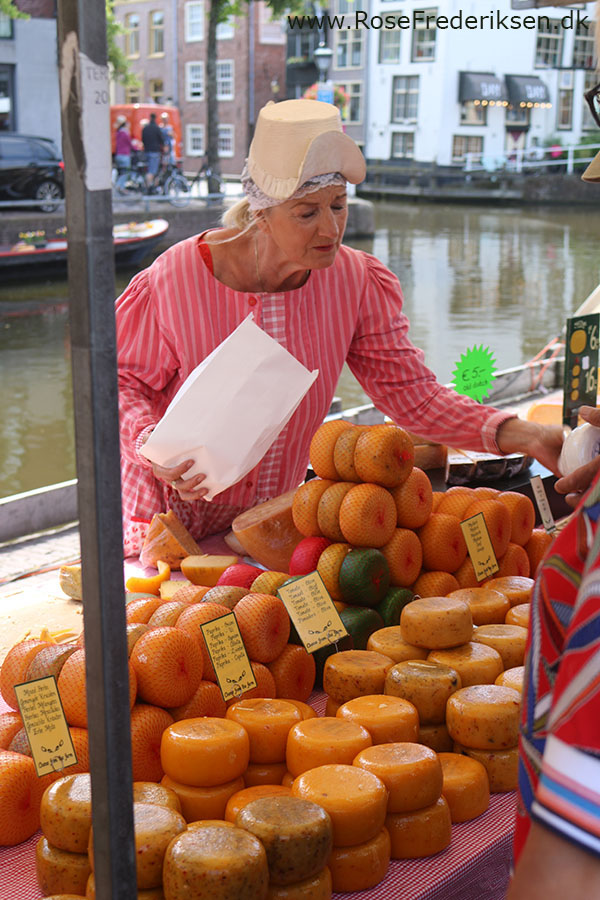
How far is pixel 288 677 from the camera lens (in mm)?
1498

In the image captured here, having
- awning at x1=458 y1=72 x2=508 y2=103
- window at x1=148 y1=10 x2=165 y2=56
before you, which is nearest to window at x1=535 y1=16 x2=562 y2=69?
awning at x1=458 y1=72 x2=508 y2=103

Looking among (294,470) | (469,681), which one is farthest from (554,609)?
(294,470)

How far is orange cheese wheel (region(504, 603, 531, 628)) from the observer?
1.63 metres

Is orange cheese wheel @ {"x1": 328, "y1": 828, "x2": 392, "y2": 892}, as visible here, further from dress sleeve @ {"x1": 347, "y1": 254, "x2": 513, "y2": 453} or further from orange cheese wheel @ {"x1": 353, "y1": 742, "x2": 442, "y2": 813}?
dress sleeve @ {"x1": 347, "y1": 254, "x2": 513, "y2": 453}

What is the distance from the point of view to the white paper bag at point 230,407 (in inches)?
65.7

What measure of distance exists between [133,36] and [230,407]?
35.8 meters

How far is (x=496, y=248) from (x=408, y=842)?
16.4m

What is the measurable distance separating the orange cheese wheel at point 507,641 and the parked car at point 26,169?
14.6 m

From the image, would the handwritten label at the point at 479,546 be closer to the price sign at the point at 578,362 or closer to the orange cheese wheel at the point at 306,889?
the price sign at the point at 578,362

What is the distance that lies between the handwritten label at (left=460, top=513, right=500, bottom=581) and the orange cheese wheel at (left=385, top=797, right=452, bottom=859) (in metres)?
0.63

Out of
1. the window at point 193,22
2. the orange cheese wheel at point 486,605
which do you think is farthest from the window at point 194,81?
the orange cheese wheel at point 486,605

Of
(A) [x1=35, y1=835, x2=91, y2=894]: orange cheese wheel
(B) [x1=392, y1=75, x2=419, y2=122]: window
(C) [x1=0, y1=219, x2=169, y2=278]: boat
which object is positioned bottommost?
(C) [x1=0, y1=219, x2=169, y2=278]: boat

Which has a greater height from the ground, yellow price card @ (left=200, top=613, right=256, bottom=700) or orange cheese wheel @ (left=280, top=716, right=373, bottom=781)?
yellow price card @ (left=200, top=613, right=256, bottom=700)

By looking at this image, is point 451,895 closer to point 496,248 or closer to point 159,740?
point 159,740
